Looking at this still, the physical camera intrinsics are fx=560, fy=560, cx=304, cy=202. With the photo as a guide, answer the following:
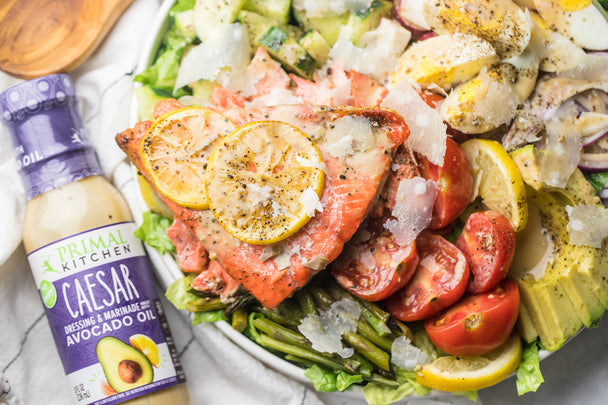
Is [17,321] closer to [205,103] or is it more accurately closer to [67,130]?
[67,130]

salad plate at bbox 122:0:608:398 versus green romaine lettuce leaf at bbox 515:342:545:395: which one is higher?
salad plate at bbox 122:0:608:398

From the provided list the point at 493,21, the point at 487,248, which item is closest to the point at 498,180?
the point at 487,248

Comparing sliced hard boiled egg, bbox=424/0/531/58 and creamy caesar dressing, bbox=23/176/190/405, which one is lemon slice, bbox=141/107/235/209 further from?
sliced hard boiled egg, bbox=424/0/531/58

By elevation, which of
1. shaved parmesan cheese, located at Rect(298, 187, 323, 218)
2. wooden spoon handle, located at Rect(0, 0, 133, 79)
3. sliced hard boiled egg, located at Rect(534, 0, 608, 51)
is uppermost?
wooden spoon handle, located at Rect(0, 0, 133, 79)

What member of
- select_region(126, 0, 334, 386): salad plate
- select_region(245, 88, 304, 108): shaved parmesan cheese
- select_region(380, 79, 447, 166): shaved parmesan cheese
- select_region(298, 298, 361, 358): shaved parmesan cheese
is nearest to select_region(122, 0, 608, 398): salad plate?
select_region(126, 0, 334, 386): salad plate

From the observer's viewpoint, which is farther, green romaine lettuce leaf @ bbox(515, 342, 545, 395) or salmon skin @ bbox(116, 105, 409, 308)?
green romaine lettuce leaf @ bbox(515, 342, 545, 395)

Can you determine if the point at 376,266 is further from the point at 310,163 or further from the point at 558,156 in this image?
the point at 558,156
